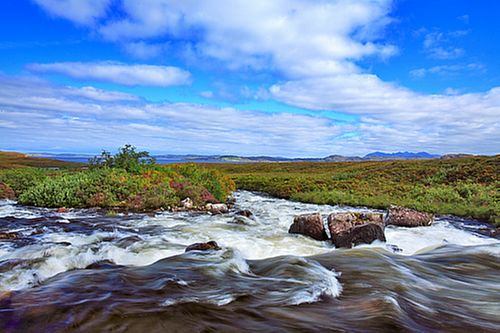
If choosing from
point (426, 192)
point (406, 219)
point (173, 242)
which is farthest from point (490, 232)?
point (173, 242)

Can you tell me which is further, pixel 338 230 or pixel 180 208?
pixel 180 208

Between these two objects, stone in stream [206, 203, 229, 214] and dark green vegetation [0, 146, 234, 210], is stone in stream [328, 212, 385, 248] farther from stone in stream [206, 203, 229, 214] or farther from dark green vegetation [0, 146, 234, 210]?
dark green vegetation [0, 146, 234, 210]

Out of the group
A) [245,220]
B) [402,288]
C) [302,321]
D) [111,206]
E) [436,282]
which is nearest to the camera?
[302,321]

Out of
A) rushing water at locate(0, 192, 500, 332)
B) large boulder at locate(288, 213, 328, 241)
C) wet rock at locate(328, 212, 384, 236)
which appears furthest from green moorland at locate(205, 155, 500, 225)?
rushing water at locate(0, 192, 500, 332)

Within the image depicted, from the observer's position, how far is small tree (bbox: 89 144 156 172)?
2386cm

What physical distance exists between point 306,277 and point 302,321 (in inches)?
81.4

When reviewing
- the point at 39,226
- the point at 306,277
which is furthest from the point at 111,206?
the point at 306,277

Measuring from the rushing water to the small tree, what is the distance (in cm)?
1226

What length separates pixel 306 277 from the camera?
Result: 6.80m

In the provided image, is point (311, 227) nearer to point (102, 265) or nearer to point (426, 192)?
point (102, 265)

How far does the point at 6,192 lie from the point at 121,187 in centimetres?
868

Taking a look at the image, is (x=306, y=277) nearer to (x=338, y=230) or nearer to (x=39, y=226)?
(x=338, y=230)

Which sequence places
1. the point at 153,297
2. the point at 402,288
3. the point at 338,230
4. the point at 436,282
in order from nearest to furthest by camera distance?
the point at 153,297, the point at 402,288, the point at 436,282, the point at 338,230

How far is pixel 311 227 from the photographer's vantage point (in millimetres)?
12781
